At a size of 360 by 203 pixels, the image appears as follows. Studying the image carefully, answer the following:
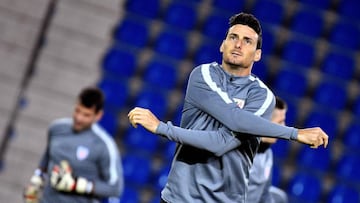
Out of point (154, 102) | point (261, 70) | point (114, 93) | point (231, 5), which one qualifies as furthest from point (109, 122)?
point (231, 5)

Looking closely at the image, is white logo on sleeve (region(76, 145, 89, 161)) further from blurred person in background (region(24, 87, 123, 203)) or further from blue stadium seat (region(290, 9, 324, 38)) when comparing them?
blue stadium seat (region(290, 9, 324, 38))

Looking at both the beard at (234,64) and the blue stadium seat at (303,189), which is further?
the blue stadium seat at (303,189)

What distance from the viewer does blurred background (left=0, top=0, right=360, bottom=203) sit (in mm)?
8648

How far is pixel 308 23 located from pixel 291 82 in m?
0.87

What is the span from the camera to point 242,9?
9.27 m

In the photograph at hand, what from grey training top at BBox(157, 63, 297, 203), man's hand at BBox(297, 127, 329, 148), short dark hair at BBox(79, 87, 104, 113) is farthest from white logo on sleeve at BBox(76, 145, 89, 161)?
man's hand at BBox(297, 127, 329, 148)

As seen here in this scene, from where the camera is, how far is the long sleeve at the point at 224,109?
328 cm

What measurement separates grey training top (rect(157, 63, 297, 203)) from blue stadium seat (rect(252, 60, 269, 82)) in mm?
5407

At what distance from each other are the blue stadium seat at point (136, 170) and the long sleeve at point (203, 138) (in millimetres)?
5067

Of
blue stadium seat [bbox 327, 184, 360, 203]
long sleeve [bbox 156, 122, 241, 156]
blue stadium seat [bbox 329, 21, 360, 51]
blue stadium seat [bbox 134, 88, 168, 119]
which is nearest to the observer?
long sleeve [bbox 156, 122, 241, 156]

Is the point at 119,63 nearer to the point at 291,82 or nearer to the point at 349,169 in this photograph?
the point at 291,82

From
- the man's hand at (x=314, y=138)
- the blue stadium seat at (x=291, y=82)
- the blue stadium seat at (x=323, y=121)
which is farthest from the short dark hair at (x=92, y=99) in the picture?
the blue stadium seat at (x=323, y=121)

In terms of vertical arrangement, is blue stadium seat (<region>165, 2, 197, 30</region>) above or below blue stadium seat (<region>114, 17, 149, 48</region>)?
above

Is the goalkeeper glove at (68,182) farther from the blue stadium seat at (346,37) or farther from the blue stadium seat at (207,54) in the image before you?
the blue stadium seat at (346,37)
